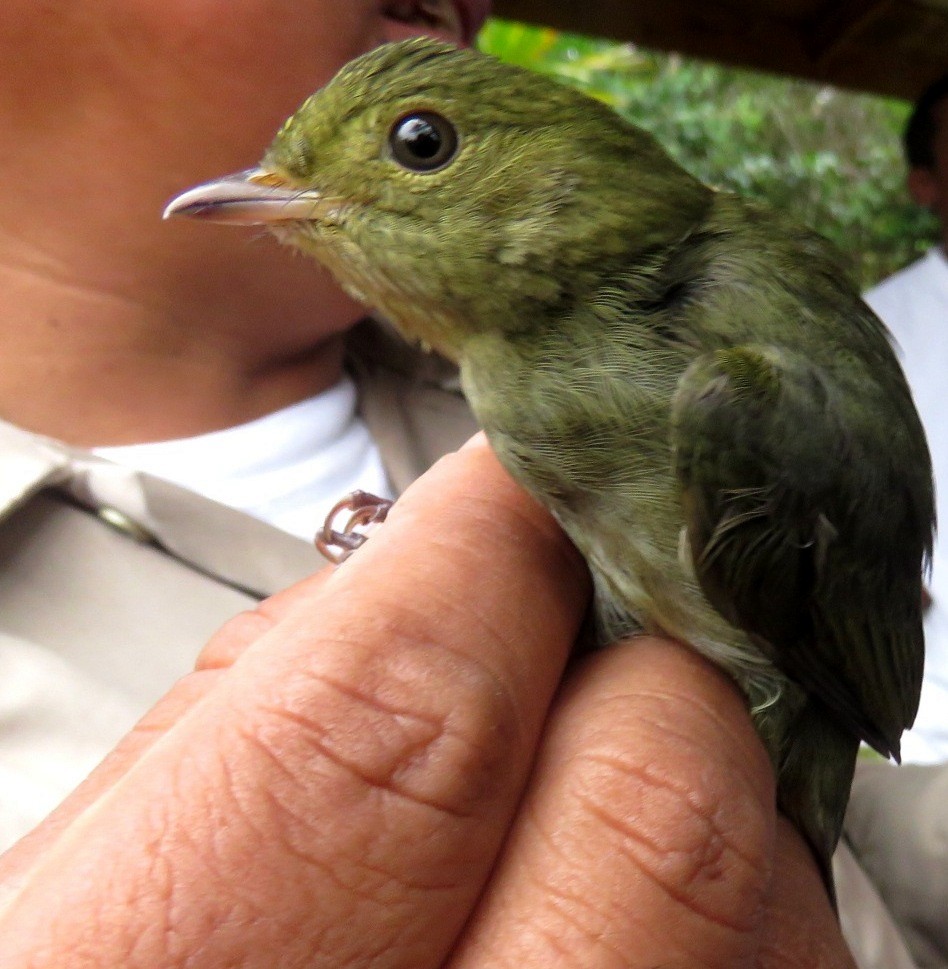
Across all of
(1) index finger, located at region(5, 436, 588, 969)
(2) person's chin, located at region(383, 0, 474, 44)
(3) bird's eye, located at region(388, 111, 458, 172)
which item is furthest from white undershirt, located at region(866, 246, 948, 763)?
(3) bird's eye, located at region(388, 111, 458, 172)

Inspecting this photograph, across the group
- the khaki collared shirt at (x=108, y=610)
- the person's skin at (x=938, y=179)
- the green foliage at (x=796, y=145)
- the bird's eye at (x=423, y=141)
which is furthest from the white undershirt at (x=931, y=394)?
the bird's eye at (x=423, y=141)

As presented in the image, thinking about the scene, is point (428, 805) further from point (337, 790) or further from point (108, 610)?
point (108, 610)

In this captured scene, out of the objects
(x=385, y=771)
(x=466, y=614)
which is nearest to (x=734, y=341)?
(x=466, y=614)

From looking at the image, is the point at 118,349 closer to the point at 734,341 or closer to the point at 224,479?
the point at 224,479

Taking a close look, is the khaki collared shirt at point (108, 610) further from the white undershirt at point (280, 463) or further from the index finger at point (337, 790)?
the index finger at point (337, 790)

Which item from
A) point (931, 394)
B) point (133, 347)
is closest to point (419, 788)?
point (133, 347)

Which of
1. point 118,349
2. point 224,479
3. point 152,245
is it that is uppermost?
point 152,245
